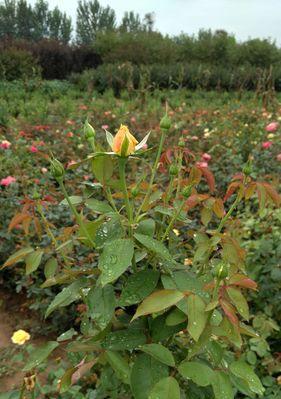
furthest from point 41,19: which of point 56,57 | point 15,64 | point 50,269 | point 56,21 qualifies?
point 50,269

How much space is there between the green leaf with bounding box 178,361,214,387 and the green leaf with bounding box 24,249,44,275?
332 mm

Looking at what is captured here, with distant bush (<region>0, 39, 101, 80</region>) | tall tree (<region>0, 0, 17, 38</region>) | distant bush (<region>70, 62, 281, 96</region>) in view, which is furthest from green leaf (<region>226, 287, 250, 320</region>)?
tall tree (<region>0, 0, 17, 38</region>)

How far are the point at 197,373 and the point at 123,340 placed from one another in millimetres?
145

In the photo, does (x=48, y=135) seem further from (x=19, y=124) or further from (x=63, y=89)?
(x=63, y=89)

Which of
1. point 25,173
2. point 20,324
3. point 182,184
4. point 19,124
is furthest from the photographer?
point 19,124

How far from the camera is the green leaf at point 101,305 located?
2.59 ft

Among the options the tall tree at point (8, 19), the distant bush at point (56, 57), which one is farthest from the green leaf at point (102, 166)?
the tall tree at point (8, 19)

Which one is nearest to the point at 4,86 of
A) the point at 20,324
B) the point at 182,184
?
the point at 20,324

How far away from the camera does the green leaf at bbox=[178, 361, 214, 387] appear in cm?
78

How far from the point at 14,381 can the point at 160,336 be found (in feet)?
4.29

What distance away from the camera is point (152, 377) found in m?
0.80

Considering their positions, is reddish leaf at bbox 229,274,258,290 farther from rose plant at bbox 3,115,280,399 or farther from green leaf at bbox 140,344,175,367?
green leaf at bbox 140,344,175,367

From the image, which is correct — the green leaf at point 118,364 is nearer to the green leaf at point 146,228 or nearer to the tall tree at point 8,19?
the green leaf at point 146,228

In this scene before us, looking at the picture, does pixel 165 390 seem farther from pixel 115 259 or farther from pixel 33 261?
pixel 33 261
